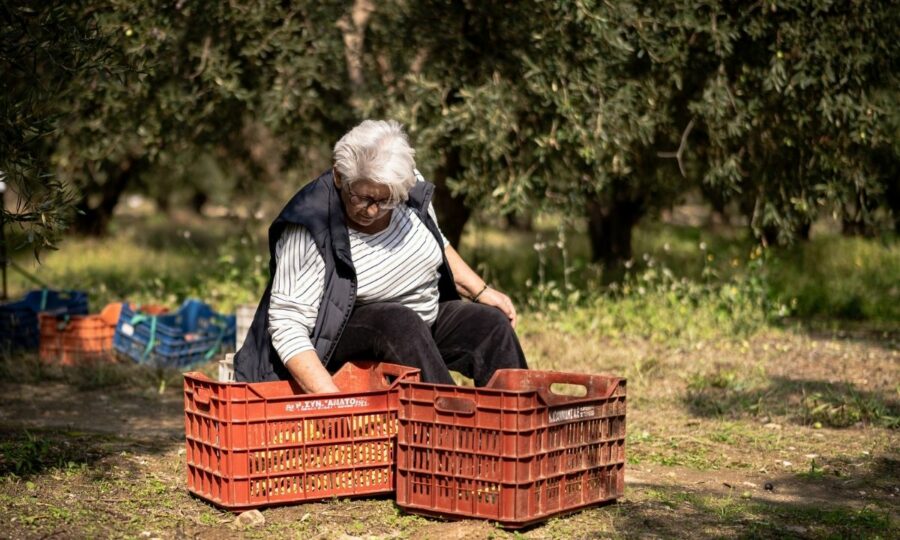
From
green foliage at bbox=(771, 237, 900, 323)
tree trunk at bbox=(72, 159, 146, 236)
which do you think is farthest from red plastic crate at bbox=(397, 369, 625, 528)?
tree trunk at bbox=(72, 159, 146, 236)

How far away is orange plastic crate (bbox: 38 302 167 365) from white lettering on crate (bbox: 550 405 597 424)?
16.4 ft

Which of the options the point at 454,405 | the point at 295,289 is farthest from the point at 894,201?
the point at 454,405

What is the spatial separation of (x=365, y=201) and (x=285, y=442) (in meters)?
1.02

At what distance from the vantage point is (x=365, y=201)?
4668mm

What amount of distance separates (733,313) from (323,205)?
17.8 feet

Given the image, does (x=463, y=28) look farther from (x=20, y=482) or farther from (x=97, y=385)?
(x=20, y=482)

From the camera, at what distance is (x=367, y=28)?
10078 mm

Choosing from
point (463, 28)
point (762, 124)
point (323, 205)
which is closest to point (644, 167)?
point (762, 124)

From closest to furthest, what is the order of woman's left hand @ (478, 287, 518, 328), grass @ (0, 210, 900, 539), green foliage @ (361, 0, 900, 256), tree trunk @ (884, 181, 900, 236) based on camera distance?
grass @ (0, 210, 900, 539) < woman's left hand @ (478, 287, 518, 328) < green foliage @ (361, 0, 900, 256) < tree trunk @ (884, 181, 900, 236)

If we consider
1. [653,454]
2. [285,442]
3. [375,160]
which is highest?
[375,160]

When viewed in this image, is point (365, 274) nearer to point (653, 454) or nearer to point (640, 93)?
point (653, 454)

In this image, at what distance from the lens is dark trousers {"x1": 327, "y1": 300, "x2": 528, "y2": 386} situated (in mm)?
4594

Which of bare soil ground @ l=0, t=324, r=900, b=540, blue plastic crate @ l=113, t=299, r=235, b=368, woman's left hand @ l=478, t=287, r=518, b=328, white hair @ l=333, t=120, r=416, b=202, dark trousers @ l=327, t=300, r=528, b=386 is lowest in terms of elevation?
bare soil ground @ l=0, t=324, r=900, b=540

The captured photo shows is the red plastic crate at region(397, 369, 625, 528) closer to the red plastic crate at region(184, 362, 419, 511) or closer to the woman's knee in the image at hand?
the red plastic crate at region(184, 362, 419, 511)
